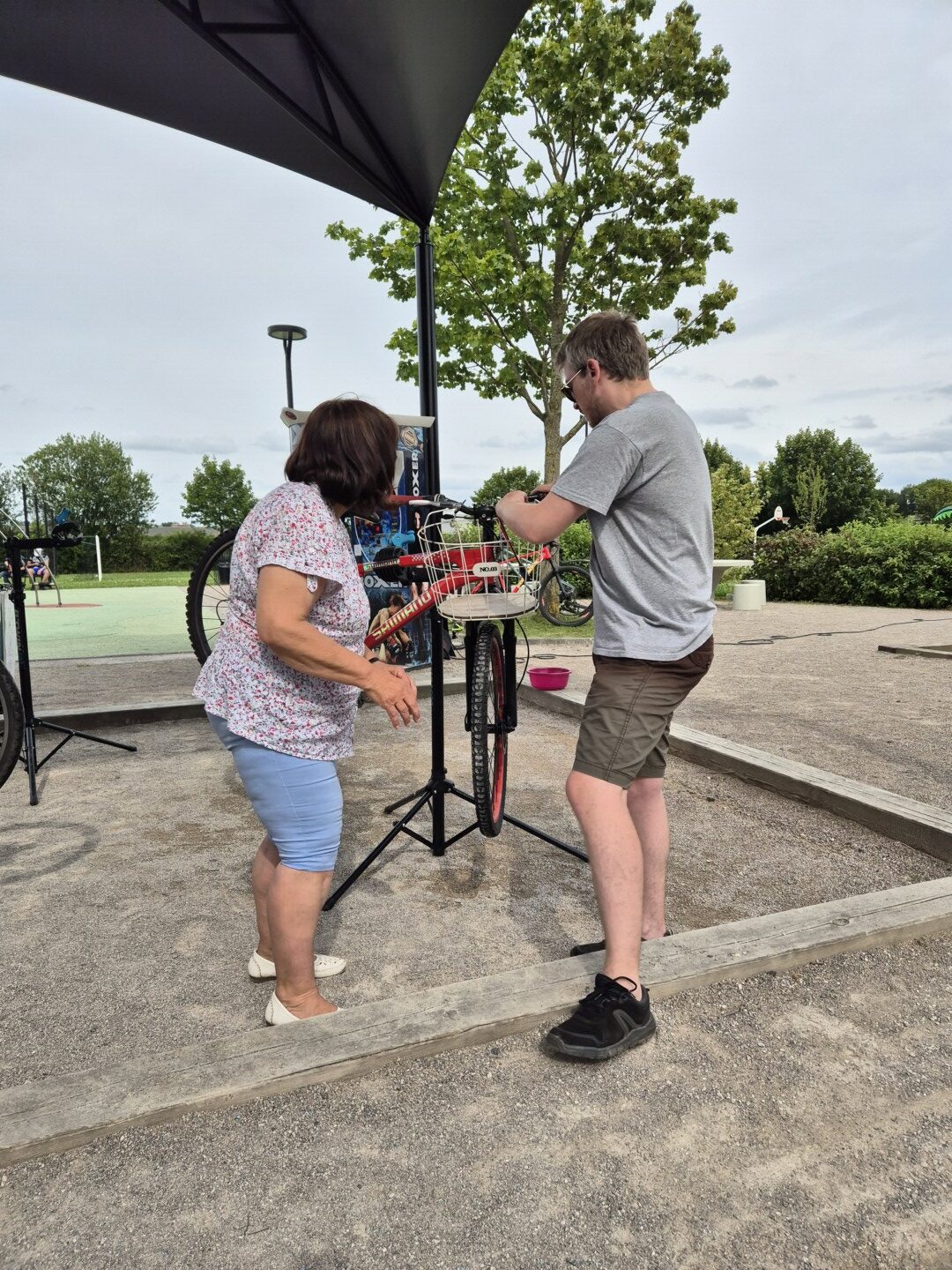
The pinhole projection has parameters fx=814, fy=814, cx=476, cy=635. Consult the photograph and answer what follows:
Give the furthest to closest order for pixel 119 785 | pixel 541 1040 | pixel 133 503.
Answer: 1. pixel 133 503
2. pixel 119 785
3. pixel 541 1040

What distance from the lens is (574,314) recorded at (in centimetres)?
1554

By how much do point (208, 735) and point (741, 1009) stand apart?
4318 millimetres

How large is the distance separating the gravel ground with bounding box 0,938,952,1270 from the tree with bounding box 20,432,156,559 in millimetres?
79206

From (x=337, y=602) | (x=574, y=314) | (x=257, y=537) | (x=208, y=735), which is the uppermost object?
(x=574, y=314)

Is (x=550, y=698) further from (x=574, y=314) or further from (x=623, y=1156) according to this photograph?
(x=574, y=314)

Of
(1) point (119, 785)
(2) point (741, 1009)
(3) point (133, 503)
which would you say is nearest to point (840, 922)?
(2) point (741, 1009)

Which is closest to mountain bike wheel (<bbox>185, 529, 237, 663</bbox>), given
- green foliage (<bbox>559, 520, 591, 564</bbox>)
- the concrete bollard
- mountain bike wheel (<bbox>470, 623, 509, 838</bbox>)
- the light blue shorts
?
mountain bike wheel (<bbox>470, 623, 509, 838</bbox>)

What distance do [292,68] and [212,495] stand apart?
83.2 m

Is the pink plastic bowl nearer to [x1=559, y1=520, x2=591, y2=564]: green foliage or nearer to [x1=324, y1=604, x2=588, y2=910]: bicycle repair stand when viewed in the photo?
[x1=324, y1=604, x2=588, y2=910]: bicycle repair stand

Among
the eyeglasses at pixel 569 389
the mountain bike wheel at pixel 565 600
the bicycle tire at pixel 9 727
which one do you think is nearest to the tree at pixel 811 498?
the mountain bike wheel at pixel 565 600

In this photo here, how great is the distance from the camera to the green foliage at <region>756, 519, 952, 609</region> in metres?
16.7

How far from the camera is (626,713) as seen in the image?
2107 millimetres

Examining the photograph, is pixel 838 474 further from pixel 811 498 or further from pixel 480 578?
pixel 480 578

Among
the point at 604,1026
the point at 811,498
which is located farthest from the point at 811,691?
the point at 811,498
